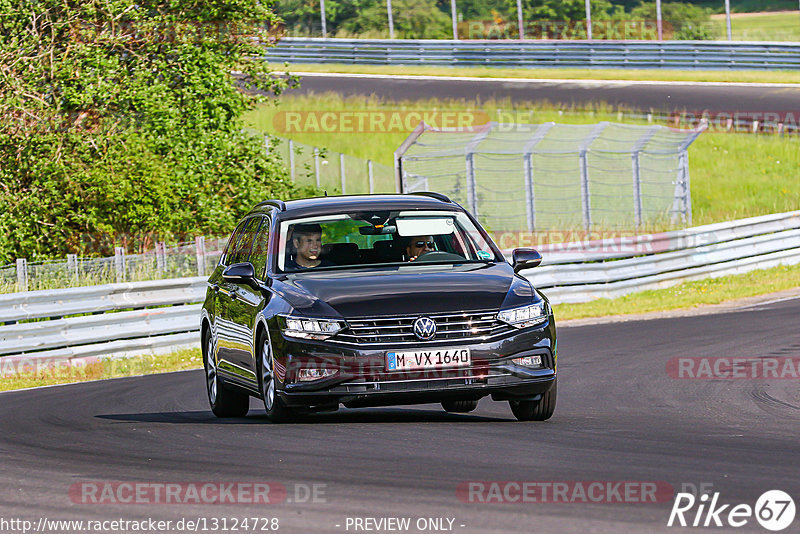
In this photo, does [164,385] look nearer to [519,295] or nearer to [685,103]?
[519,295]

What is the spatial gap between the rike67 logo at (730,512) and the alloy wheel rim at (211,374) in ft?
18.7

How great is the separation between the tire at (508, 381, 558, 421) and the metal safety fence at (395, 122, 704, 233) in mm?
16135

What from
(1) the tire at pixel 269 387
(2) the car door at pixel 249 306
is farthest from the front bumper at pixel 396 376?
(2) the car door at pixel 249 306

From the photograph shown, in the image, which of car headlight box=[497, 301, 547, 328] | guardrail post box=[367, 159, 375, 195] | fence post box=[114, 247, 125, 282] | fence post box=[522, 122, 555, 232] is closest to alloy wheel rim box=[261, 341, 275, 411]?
car headlight box=[497, 301, 547, 328]

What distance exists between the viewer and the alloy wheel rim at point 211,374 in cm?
1146

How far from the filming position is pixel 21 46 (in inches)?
992

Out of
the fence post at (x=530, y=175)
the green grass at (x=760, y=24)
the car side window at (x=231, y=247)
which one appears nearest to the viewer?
the car side window at (x=231, y=247)

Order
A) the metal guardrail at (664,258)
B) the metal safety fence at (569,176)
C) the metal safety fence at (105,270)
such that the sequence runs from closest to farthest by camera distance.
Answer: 1. the metal safety fence at (105,270)
2. the metal guardrail at (664,258)
3. the metal safety fence at (569,176)

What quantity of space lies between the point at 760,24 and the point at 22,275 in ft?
190

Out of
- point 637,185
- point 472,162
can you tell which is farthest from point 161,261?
point 637,185

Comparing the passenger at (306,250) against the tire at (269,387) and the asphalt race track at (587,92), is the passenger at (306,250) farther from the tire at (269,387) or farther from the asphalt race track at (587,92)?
the asphalt race track at (587,92)

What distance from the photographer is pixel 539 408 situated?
31.9 feet

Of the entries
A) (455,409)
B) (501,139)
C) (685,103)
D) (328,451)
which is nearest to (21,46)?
(501,139)

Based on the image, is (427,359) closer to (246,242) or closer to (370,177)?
(246,242)
